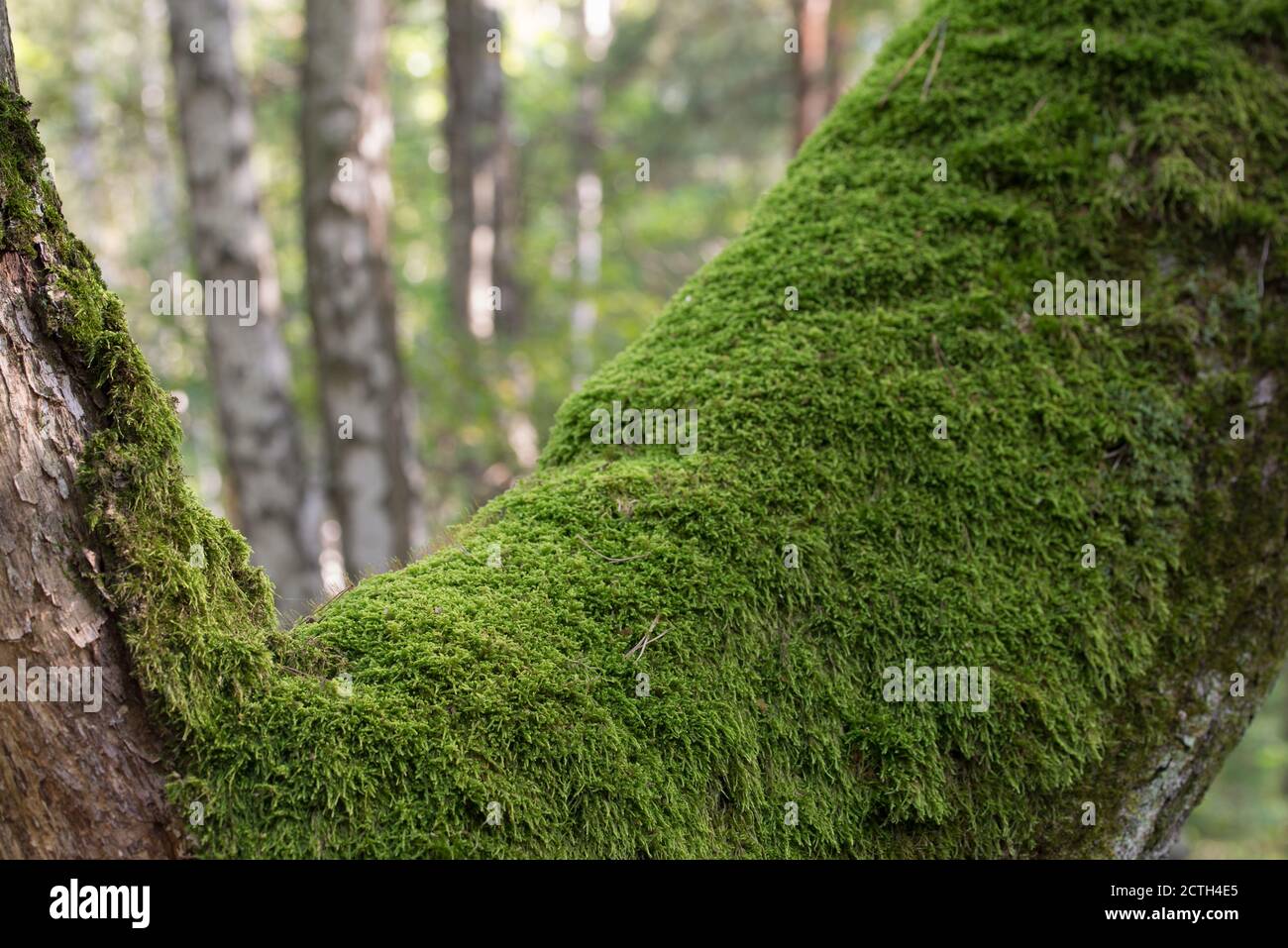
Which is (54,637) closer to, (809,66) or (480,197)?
(809,66)

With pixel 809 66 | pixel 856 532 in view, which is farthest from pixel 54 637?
pixel 809 66

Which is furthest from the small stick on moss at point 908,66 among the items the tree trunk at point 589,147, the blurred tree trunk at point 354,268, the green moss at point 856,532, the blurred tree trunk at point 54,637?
the tree trunk at point 589,147

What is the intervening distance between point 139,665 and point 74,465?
15.1 inches

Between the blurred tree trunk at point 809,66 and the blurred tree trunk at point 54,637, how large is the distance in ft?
27.5

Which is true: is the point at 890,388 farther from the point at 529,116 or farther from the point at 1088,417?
the point at 529,116

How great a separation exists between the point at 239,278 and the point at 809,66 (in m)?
5.79

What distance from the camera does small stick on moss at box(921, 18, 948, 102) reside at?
106 inches

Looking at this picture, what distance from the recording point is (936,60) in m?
2.73

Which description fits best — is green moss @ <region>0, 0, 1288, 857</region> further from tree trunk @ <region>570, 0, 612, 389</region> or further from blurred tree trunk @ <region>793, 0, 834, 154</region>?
tree trunk @ <region>570, 0, 612, 389</region>

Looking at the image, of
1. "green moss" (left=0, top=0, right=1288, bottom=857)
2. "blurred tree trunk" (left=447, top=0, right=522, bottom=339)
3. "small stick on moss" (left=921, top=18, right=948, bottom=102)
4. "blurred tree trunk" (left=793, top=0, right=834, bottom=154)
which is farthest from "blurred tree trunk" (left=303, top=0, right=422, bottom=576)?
"small stick on moss" (left=921, top=18, right=948, bottom=102)

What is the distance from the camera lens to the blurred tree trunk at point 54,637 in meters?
1.61

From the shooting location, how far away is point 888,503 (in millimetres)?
2199

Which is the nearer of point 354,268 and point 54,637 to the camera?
point 54,637

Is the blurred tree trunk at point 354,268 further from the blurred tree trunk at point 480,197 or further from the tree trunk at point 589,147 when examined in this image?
the tree trunk at point 589,147
